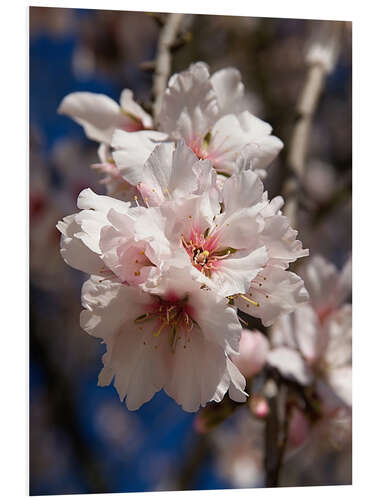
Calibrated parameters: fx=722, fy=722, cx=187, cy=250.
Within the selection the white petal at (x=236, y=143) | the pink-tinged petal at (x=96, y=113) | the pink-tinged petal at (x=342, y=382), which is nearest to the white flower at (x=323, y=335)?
the pink-tinged petal at (x=342, y=382)

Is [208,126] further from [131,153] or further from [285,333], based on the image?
[285,333]

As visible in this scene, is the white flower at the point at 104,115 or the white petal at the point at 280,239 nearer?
the white petal at the point at 280,239

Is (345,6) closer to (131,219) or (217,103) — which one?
(217,103)

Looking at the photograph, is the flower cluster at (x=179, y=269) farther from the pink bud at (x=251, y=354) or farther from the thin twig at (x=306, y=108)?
the thin twig at (x=306, y=108)

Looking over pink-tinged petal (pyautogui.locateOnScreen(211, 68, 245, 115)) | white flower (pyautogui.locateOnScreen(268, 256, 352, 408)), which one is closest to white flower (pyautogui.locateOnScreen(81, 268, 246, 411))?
pink-tinged petal (pyautogui.locateOnScreen(211, 68, 245, 115))

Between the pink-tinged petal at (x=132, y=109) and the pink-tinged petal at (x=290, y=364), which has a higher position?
the pink-tinged petal at (x=132, y=109)

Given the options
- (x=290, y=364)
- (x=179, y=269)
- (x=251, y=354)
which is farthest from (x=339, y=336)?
(x=179, y=269)
